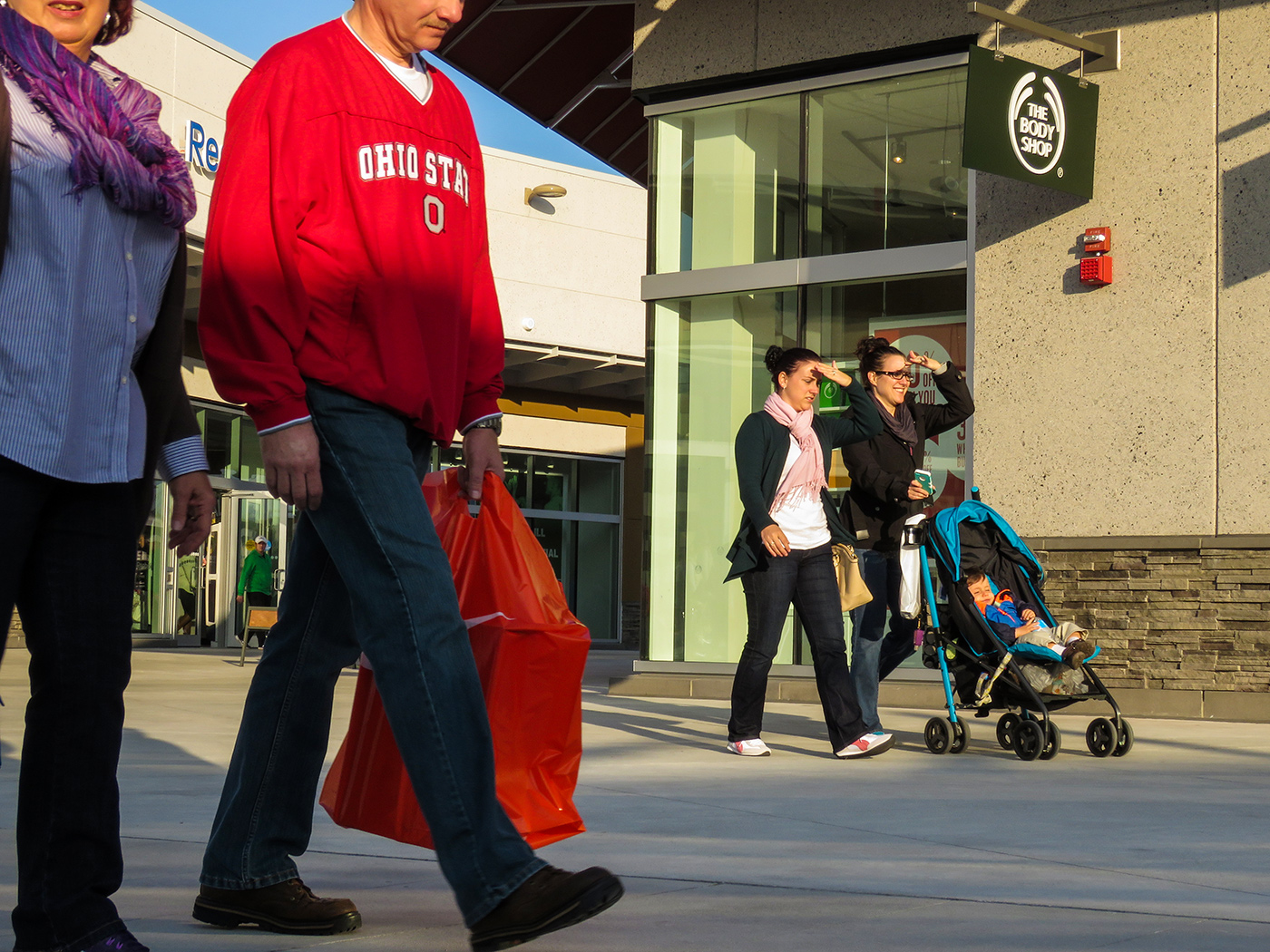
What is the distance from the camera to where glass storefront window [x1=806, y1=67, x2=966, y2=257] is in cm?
1071

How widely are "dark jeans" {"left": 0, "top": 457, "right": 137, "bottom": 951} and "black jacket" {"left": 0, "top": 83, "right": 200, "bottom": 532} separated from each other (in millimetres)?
102

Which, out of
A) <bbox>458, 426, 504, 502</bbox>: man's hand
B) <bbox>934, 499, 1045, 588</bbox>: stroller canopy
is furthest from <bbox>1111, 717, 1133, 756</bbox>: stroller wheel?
<bbox>458, 426, 504, 502</bbox>: man's hand

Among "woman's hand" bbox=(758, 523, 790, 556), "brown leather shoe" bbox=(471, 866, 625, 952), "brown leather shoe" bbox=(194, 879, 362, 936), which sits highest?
"woman's hand" bbox=(758, 523, 790, 556)

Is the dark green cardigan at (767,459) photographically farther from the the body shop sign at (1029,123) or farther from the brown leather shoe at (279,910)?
the brown leather shoe at (279,910)

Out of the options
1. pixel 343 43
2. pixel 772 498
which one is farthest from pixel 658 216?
pixel 343 43

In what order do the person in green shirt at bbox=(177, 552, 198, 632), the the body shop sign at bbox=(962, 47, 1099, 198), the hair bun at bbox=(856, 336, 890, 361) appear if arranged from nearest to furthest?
the hair bun at bbox=(856, 336, 890, 361) → the the body shop sign at bbox=(962, 47, 1099, 198) → the person in green shirt at bbox=(177, 552, 198, 632)

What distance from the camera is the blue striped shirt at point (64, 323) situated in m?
2.28

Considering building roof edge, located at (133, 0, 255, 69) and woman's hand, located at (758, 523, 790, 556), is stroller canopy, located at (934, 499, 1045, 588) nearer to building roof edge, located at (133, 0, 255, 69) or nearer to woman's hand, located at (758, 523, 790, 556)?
woman's hand, located at (758, 523, 790, 556)

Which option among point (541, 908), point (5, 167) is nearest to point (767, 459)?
point (541, 908)

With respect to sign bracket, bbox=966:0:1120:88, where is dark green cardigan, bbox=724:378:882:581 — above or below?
below

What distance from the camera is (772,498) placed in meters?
6.81

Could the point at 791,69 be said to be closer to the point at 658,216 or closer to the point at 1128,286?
the point at 658,216

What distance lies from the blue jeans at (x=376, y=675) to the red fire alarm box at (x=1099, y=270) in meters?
7.61

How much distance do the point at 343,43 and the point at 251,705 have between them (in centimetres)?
127
